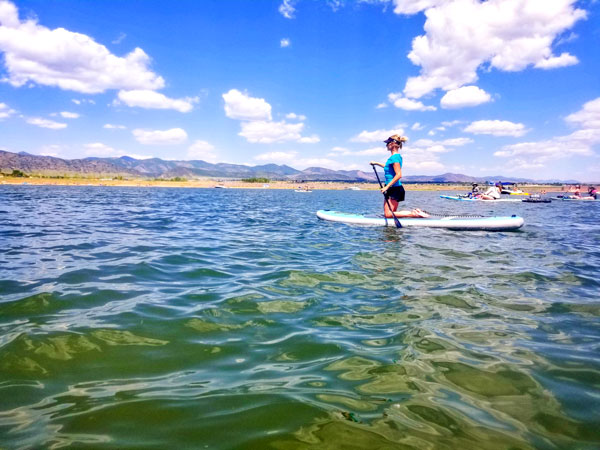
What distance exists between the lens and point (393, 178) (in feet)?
39.9

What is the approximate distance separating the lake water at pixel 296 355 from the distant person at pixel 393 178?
5298mm

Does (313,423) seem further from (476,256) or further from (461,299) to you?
(476,256)

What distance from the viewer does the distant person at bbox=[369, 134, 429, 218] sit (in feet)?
39.2

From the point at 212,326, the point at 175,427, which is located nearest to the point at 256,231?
the point at 212,326

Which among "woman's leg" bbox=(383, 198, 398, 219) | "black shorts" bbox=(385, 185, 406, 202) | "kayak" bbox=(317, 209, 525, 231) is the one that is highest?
"black shorts" bbox=(385, 185, 406, 202)

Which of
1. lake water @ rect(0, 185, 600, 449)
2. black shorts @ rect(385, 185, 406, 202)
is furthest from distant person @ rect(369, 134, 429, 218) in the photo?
lake water @ rect(0, 185, 600, 449)

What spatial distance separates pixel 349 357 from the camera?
11.3 ft

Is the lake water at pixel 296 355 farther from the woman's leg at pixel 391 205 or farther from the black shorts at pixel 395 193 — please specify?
the woman's leg at pixel 391 205

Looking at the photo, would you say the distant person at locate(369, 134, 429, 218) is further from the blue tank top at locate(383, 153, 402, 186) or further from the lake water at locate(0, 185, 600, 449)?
the lake water at locate(0, 185, 600, 449)

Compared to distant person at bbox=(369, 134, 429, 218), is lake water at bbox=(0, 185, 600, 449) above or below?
below

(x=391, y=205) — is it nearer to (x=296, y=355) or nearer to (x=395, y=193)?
(x=395, y=193)

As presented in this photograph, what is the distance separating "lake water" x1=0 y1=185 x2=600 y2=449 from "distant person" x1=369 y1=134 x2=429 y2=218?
530cm

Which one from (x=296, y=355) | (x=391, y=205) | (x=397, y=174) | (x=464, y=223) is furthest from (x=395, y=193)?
(x=296, y=355)

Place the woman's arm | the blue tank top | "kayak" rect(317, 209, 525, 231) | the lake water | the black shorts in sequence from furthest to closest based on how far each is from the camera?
1. "kayak" rect(317, 209, 525, 231)
2. the black shorts
3. the blue tank top
4. the woman's arm
5. the lake water
